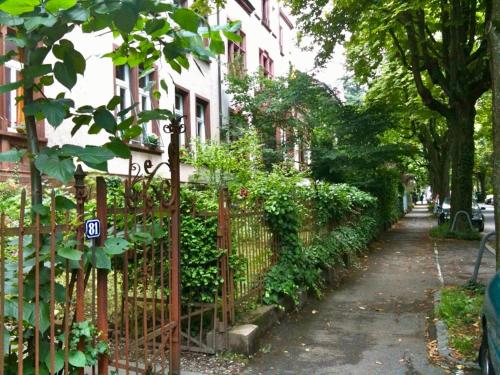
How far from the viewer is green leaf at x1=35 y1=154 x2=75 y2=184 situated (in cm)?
234

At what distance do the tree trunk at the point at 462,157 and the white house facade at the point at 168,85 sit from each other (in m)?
7.04

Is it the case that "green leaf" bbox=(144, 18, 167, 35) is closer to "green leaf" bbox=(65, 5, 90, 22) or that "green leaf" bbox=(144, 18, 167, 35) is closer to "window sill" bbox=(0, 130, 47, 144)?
"green leaf" bbox=(65, 5, 90, 22)

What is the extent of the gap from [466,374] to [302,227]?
12.6ft

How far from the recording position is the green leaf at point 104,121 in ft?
9.07

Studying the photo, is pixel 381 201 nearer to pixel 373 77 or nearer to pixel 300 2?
pixel 373 77

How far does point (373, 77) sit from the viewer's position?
2178cm

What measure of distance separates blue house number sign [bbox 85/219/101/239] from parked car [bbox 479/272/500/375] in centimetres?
293

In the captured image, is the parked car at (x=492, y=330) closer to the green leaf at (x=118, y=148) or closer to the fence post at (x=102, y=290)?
the fence post at (x=102, y=290)

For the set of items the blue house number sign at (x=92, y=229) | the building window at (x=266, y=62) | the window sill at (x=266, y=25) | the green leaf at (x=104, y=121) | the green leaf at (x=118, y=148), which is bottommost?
the blue house number sign at (x=92, y=229)

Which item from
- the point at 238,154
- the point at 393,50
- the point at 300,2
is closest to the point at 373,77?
the point at 393,50

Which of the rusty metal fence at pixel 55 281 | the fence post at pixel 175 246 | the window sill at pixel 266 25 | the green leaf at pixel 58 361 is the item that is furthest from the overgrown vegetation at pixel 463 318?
the window sill at pixel 266 25

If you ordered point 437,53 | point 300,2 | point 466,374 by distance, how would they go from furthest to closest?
point 437,53, point 300,2, point 466,374

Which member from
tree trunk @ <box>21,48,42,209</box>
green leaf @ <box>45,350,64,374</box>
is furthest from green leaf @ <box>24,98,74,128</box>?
green leaf @ <box>45,350,64,374</box>

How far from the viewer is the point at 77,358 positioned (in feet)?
9.68
